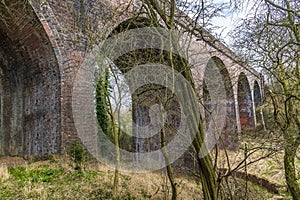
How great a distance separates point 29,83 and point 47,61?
1.06m

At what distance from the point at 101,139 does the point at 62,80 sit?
196 inches

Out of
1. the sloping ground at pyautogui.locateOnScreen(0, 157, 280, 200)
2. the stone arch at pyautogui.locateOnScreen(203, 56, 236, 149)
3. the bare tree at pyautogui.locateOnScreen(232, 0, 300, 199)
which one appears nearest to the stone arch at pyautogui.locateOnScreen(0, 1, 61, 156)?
the sloping ground at pyautogui.locateOnScreen(0, 157, 280, 200)

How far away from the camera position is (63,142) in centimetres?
564

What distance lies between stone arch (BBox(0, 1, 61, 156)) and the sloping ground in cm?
67

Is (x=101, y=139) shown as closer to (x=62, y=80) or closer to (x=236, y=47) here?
(x=62, y=80)

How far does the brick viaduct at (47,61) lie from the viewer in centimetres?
564

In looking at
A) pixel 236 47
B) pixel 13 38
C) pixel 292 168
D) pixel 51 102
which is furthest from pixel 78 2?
pixel 292 168

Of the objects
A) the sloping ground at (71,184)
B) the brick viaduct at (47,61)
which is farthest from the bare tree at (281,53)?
the sloping ground at (71,184)

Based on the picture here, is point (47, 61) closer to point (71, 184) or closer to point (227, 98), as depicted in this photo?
point (71, 184)

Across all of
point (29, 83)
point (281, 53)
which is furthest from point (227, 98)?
point (29, 83)

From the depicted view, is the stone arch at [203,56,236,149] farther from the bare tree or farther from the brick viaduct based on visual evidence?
the bare tree

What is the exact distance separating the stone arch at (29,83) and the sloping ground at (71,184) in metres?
0.67

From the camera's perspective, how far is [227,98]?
5.20m

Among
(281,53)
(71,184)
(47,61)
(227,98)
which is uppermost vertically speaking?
(47,61)
